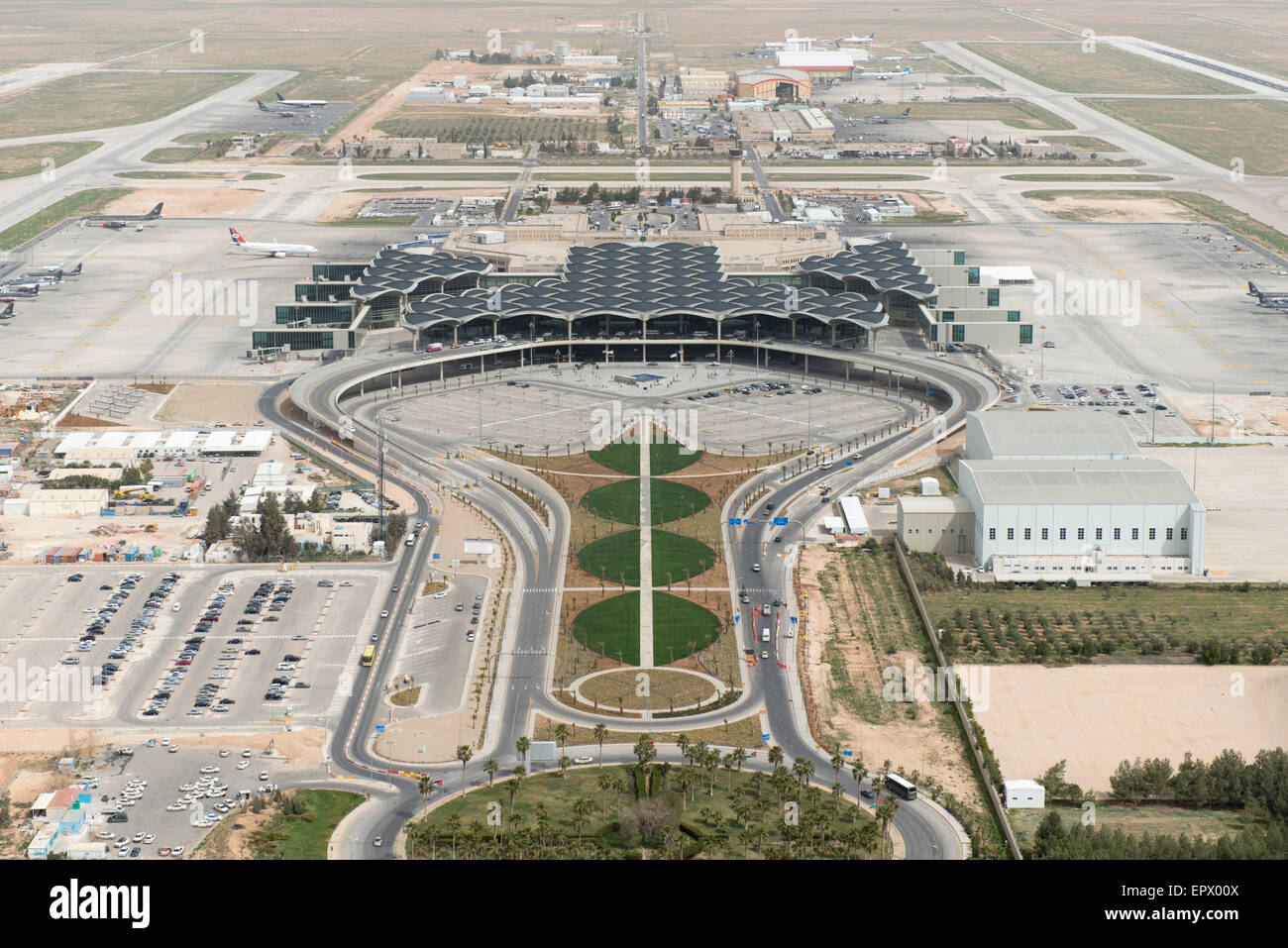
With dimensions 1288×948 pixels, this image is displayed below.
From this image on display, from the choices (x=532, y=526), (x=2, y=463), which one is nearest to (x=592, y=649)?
(x=532, y=526)

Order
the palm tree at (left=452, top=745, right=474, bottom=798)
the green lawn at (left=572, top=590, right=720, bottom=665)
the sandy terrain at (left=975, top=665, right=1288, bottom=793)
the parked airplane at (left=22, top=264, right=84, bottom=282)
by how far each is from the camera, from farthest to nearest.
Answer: the parked airplane at (left=22, top=264, right=84, bottom=282) → the green lawn at (left=572, top=590, right=720, bottom=665) → the sandy terrain at (left=975, top=665, right=1288, bottom=793) → the palm tree at (left=452, top=745, right=474, bottom=798)

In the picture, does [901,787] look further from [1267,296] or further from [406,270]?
[1267,296]

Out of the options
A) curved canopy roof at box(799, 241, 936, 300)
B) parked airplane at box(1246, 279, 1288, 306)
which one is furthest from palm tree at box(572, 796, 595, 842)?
parked airplane at box(1246, 279, 1288, 306)

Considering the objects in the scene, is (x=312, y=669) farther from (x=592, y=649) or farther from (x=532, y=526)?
(x=532, y=526)

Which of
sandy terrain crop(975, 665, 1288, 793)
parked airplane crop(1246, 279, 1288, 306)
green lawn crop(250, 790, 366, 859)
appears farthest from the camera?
parked airplane crop(1246, 279, 1288, 306)

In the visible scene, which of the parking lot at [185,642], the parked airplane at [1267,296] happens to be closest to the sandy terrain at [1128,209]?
the parked airplane at [1267,296]

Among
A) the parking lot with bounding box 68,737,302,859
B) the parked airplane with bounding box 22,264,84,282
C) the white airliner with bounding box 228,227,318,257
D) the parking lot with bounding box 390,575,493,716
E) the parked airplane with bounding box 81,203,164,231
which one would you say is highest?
the parked airplane with bounding box 81,203,164,231

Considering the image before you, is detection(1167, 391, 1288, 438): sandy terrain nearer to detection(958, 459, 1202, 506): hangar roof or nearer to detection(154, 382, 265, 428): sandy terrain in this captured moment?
detection(958, 459, 1202, 506): hangar roof
